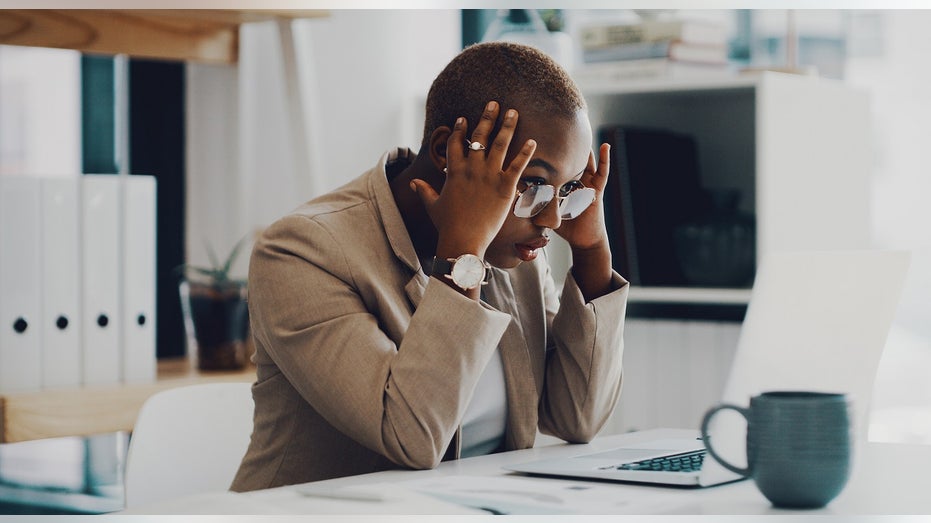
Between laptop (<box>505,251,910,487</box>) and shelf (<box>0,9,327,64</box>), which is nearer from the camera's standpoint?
laptop (<box>505,251,910,487</box>)

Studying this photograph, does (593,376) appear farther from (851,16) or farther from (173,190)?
(851,16)

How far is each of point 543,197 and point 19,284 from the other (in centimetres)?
107

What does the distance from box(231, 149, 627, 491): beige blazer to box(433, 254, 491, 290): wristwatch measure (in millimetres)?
26

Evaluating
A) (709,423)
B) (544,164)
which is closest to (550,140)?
(544,164)

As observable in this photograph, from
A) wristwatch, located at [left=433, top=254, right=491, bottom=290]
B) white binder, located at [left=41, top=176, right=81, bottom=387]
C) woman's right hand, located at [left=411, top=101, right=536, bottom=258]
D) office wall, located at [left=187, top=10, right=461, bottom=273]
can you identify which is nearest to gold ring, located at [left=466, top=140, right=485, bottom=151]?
woman's right hand, located at [left=411, top=101, right=536, bottom=258]

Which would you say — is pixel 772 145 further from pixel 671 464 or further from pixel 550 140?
pixel 671 464

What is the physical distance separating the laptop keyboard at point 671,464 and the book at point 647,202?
1122 millimetres

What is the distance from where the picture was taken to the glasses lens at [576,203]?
138 cm

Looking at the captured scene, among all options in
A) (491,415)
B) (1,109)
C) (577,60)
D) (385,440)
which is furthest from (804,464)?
(1,109)

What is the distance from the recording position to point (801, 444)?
3.04ft

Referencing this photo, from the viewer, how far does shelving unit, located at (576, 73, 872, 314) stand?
2180mm

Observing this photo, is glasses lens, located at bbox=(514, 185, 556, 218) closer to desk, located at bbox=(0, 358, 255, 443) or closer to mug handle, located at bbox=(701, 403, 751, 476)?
mug handle, located at bbox=(701, 403, 751, 476)

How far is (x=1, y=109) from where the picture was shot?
2500 millimetres

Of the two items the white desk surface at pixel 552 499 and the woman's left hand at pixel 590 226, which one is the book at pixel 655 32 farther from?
the white desk surface at pixel 552 499
